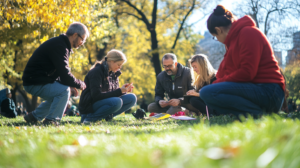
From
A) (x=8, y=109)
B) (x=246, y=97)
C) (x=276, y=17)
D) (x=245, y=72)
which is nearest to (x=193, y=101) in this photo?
(x=246, y=97)

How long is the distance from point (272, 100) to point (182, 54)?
18105mm

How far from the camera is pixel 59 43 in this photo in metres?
4.29

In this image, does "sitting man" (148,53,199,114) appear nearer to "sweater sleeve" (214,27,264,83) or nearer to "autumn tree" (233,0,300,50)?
"sweater sleeve" (214,27,264,83)

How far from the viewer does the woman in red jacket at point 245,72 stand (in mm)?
3131

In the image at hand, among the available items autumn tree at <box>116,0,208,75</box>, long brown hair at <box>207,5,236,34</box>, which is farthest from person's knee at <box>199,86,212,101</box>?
autumn tree at <box>116,0,208,75</box>

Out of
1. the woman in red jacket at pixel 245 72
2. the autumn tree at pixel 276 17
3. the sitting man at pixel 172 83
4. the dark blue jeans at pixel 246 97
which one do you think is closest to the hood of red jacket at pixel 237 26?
the woman in red jacket at pixel 245 72

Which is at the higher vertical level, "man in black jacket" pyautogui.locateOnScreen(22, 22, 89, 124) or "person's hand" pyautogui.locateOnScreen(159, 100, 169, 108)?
"man in black jacket" pyautogui.locateOnScreen(22, 22, 89, 124)

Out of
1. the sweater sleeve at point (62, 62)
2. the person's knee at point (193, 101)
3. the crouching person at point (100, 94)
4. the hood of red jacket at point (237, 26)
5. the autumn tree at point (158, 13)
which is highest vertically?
the autumn tree at point (158, 13)

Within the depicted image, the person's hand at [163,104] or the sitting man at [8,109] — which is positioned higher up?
the person's hand at [163,104]

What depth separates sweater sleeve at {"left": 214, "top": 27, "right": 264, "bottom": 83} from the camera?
308 cm

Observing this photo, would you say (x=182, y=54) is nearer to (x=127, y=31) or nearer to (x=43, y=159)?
(x=127, y=31)

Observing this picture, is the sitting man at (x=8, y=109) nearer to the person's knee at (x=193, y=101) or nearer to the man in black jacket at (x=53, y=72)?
the man in black jacket at (x=53, y=72)

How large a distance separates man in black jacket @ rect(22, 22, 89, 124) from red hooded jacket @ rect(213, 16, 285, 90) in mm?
2587

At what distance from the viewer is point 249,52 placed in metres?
3.09
